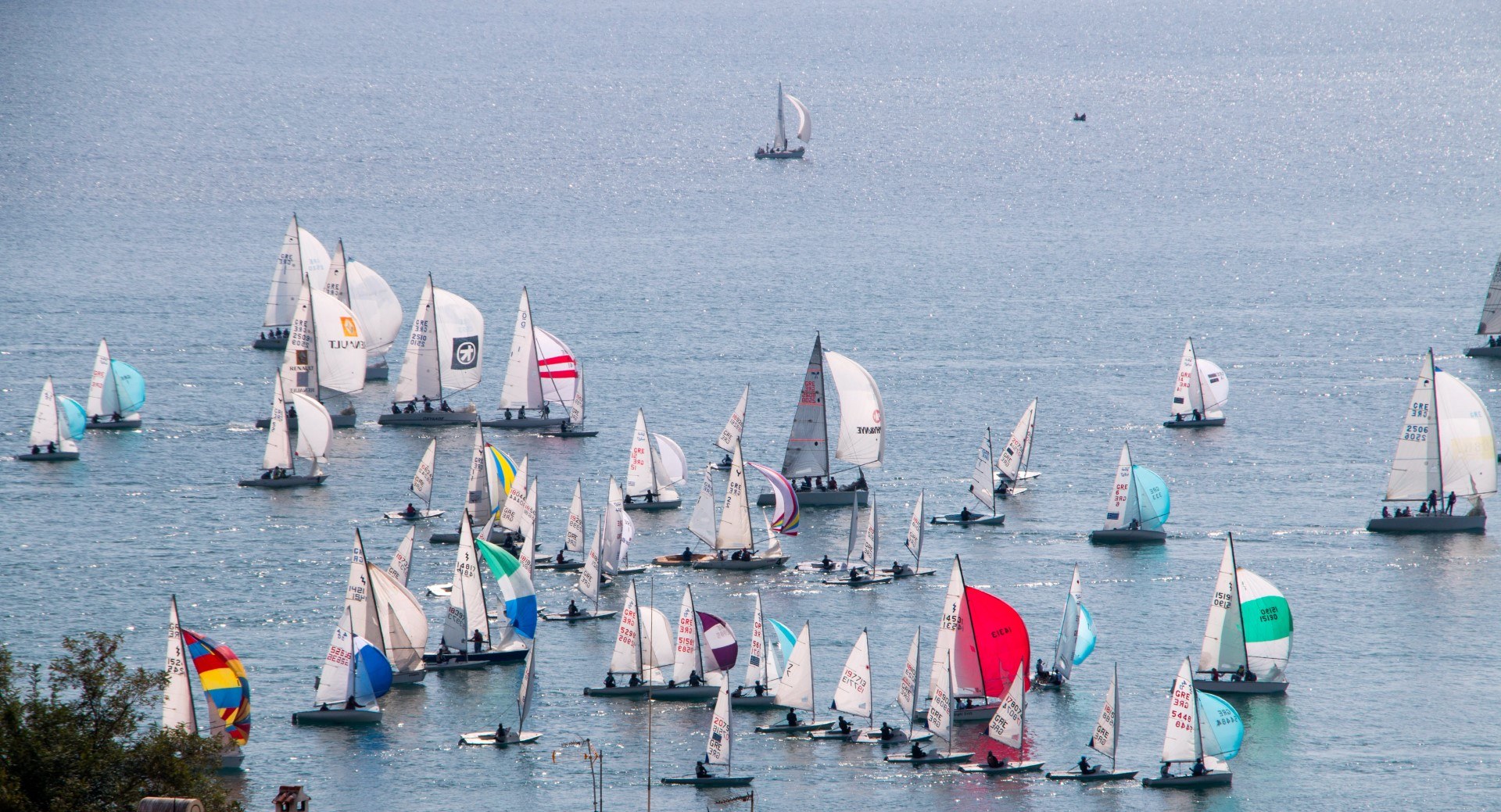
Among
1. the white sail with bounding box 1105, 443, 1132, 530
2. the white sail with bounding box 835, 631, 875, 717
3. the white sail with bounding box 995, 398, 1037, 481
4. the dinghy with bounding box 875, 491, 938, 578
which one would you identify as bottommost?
the white sail with bounding box 835, 631, 875, 717

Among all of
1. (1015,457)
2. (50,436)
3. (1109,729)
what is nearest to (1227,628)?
(1109,729)

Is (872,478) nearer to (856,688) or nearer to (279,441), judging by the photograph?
(279,441)

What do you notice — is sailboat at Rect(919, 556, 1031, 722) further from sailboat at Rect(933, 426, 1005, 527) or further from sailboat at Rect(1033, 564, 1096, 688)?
sailboat at Rect(933, 426, 1005, 527)

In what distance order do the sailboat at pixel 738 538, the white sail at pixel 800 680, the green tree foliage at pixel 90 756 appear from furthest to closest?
the sailboat at pixel 738 538
the white sail at pixel 800 680
the green tree foliage at pixel 90 756

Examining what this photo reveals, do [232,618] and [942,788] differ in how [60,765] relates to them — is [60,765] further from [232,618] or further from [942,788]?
[232,618]

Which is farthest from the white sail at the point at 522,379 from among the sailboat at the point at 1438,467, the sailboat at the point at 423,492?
the sailboat at the point at 1438,467

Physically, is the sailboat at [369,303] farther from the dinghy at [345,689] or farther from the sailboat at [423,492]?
the dinghy at [345,689]

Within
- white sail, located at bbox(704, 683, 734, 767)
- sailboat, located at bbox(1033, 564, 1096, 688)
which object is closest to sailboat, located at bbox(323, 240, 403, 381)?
sailboat, located at bbox(1033, 564, 1096, 688)
